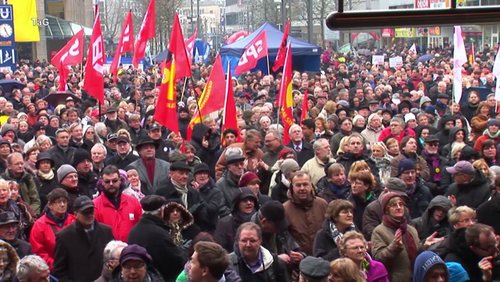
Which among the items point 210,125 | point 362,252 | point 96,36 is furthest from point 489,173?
point 96,36

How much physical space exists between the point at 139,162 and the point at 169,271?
11.2ft

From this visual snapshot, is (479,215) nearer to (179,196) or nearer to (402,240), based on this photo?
(402,240)

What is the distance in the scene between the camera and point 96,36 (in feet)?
52.2

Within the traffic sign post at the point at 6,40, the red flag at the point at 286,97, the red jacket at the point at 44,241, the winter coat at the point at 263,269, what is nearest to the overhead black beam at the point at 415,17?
the winter coat at the point at 263,269

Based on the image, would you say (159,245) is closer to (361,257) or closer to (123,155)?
(361,257)

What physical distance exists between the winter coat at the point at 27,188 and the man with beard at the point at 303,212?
2976mm

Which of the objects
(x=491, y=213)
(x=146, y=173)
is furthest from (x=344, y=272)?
(x=146, y=173)

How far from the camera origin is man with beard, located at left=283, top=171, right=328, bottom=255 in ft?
24.9

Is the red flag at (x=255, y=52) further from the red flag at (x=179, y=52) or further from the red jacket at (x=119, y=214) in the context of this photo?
the red jacket at (x=119, y=214)

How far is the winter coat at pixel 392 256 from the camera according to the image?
6.70 m

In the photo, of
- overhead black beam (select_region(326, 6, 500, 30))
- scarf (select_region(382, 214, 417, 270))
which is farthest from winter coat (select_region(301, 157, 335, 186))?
overhead black beam (select_region(326, 6, 500, 30))

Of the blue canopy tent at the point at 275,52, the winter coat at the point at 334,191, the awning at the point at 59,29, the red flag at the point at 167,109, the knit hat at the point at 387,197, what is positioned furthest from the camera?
the awning at the point at 59,29

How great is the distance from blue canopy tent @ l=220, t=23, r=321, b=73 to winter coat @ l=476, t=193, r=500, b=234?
17.9m

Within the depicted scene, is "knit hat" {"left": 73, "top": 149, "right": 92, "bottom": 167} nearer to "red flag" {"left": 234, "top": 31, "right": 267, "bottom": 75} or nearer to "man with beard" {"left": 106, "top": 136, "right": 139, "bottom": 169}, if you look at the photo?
"man with beard" {"left": 106, "top": 136, "right": 139, "bottom": 169}
